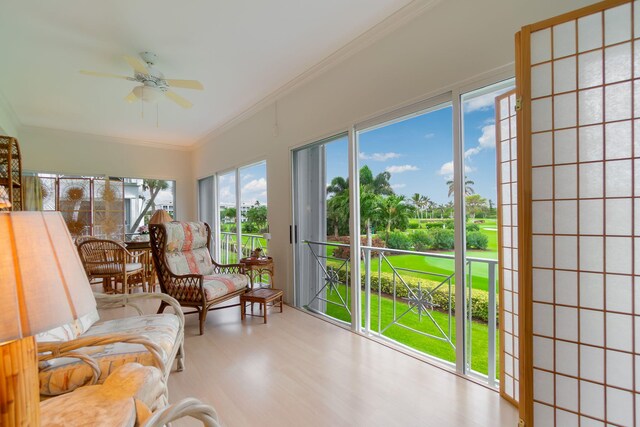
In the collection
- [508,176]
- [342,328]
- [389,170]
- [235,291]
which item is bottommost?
[342,328]

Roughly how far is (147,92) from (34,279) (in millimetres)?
3160

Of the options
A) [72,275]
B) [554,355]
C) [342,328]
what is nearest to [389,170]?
[342,328]

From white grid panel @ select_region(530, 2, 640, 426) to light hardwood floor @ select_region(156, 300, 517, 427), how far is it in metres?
0.50

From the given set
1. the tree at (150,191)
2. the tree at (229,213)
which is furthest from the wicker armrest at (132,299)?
the tree at (150,191)

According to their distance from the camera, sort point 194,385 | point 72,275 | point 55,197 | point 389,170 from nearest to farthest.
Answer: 1. point 72,275
2. point 194,385
3. point 389,170
4. point 55,197

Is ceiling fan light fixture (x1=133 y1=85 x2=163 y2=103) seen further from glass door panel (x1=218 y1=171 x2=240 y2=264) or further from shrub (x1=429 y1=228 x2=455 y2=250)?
shrub (x1=429 y1=228 x2=455 y2=250)

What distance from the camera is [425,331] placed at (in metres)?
3.07

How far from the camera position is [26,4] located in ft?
7.28

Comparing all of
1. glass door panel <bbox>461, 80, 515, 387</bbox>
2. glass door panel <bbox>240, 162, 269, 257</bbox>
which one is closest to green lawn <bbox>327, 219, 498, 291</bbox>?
glass door panel <bbox>461, 80, 515, 387</bbox>

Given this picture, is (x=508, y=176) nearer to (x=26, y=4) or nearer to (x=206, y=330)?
(x=206, y=330)

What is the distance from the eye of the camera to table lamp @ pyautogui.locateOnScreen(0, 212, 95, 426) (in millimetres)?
589

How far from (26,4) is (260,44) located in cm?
178

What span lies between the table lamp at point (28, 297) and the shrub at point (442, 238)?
2.59 m

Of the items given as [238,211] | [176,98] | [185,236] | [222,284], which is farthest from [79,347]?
[238,211]
